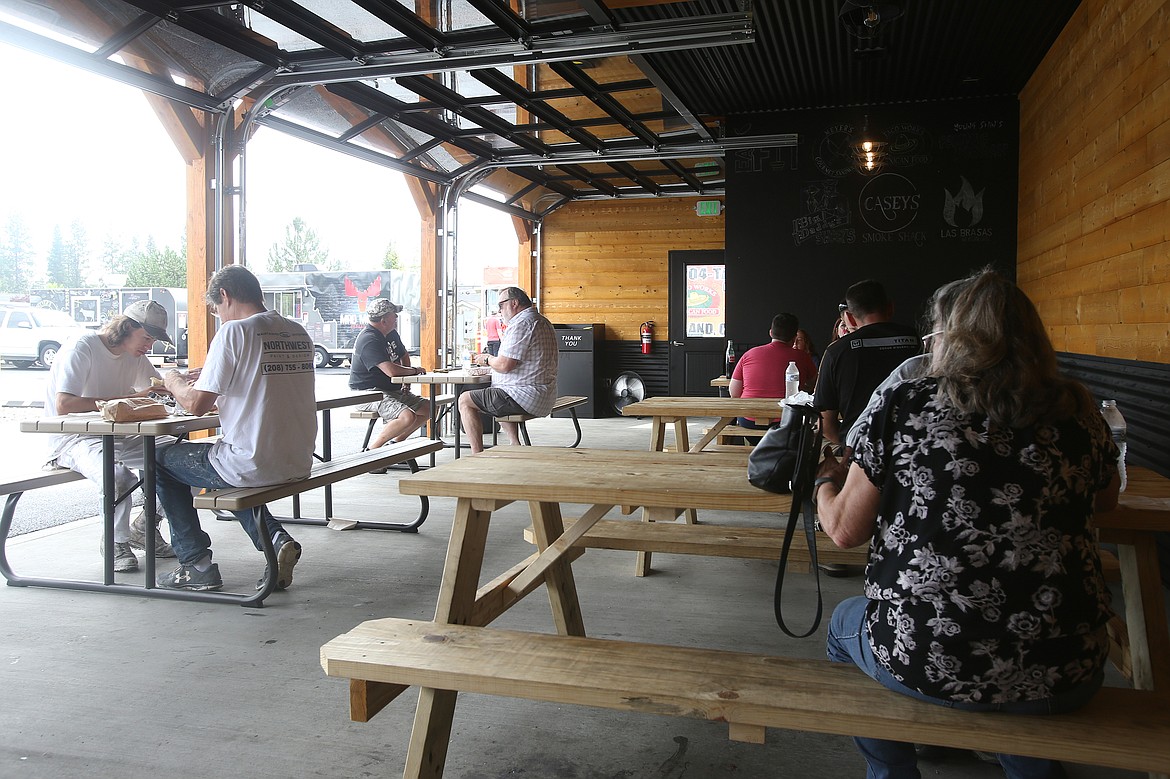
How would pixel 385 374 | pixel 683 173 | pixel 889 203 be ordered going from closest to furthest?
pixel 385 374, pixel 889 203, pixel 683 173

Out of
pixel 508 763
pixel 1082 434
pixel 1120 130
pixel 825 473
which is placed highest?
pixel 1120 130

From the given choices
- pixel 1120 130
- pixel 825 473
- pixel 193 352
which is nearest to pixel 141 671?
pixel 825 473

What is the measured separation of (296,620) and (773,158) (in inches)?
240

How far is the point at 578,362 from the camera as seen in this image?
11.6m

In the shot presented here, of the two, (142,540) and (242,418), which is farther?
(142,540)

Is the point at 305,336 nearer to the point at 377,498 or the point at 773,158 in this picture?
the point at 377,498

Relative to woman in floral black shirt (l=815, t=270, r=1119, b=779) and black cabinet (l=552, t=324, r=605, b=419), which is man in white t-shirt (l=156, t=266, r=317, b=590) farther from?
black cabinet (l=552, t=324, r=605, b=419)

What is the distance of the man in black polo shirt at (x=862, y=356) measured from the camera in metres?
3.46

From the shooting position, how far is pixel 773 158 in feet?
25.3

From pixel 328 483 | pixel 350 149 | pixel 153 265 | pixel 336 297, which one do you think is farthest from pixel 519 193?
pixel 153 265

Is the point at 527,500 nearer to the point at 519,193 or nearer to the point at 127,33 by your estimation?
the point at 127,33

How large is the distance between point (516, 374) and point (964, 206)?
4175 millimetres

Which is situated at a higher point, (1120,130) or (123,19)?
(123,19)

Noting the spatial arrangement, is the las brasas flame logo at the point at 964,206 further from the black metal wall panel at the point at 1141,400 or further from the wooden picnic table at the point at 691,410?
the wooden picnic table at the point at 691,410
